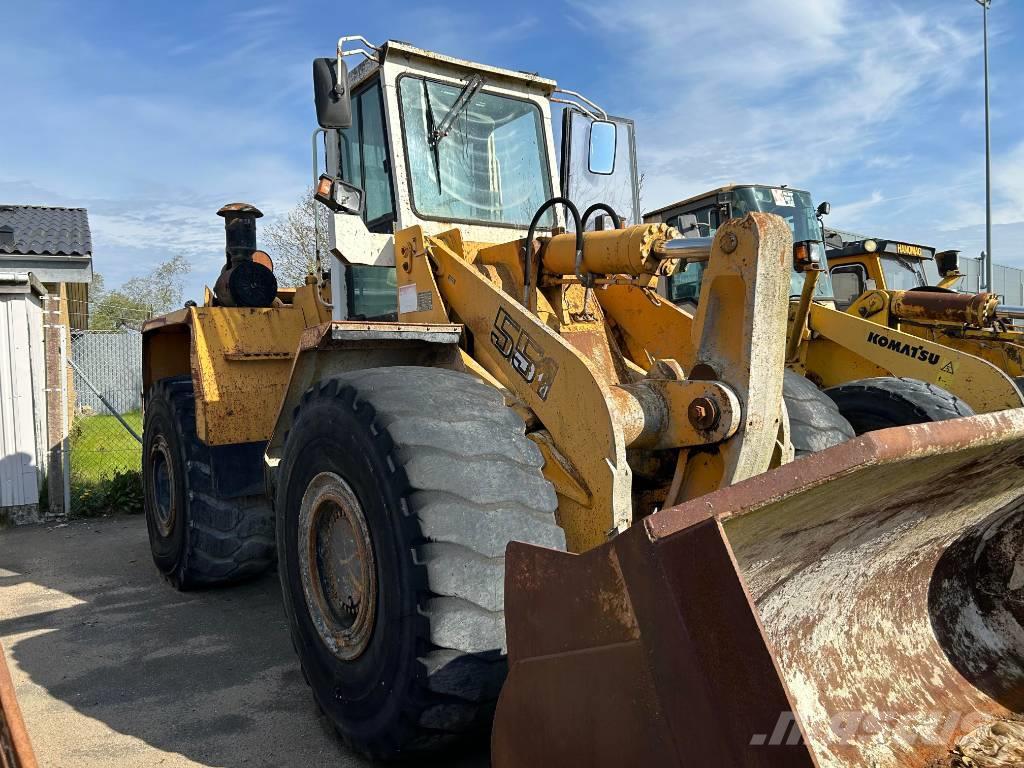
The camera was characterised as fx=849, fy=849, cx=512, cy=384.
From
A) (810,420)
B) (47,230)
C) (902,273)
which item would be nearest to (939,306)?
(902,273)

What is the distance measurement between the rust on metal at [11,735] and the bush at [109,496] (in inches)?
284

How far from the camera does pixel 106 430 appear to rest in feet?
49.6

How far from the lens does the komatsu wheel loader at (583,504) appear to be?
1.94 m

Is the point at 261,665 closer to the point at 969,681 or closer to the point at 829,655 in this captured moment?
the point at 829,655

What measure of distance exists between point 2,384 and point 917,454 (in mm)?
8995

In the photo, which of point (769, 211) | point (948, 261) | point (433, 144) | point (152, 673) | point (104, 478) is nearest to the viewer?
point (152, 673)

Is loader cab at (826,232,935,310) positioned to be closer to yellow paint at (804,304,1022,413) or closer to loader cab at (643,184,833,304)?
loader cab at (643,184,833,304)

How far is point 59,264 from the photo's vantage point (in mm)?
15211

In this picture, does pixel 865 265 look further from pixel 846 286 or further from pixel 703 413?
pixel 703 413

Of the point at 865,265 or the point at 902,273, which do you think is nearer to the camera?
the point at 865,265

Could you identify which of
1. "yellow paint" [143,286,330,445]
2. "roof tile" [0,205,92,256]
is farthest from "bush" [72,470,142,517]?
"roof tile" [0,205,92,256]

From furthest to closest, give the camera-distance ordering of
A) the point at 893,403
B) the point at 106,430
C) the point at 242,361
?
the point at 106,430 → the point at 893,403 → the point at 242,361

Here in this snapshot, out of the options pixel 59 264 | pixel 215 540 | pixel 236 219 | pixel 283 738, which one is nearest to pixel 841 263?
pixel 236 219

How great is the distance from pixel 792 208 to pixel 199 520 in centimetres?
734
